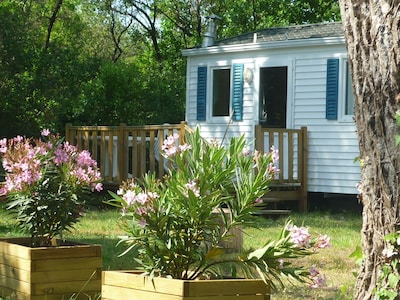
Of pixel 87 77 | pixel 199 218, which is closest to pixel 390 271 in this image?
pixel 199 218

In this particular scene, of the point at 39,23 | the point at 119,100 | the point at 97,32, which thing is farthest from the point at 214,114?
the point at 97,32

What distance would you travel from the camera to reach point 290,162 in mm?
14914

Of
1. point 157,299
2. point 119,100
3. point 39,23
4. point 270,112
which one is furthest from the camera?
point 39,23

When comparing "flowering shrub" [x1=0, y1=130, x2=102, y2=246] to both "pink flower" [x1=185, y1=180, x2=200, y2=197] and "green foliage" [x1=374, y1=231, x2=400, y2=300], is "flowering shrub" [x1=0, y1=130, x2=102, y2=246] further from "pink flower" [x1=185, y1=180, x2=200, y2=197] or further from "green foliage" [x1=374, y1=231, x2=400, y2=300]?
"green foliage" [x1=374, y1=231, x2=400, y2=300]

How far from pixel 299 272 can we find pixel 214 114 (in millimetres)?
12669

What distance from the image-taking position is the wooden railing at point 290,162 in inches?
578

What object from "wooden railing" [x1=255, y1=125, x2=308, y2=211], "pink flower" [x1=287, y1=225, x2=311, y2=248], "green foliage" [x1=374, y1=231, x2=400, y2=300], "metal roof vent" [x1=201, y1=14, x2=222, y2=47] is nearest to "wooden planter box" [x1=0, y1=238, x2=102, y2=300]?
"pink flower" [x1=287, y1=225, x2=311, y2=248]

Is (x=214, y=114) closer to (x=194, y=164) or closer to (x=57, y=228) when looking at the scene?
(x=57, y=228)

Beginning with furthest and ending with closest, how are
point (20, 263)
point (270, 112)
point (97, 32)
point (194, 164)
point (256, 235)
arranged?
point (97, 32) < point (270, 112) < point (256, 235) < point (20, 263) < point (194, 164)

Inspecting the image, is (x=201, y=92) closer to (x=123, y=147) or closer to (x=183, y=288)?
(x=123, y=147)

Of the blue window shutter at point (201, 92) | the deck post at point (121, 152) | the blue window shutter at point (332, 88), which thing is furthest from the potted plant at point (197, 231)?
the blue window shutter at point (201, 92)

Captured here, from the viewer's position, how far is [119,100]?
2144 cm

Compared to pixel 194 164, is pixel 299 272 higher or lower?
lower

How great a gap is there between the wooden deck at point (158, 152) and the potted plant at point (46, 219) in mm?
8346
